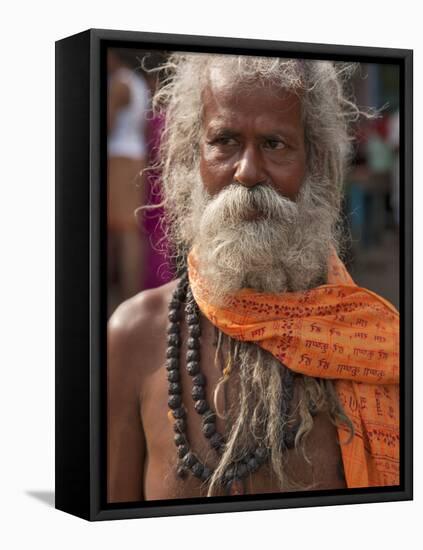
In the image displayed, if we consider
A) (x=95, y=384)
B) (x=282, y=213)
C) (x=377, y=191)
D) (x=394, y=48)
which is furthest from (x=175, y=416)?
(x=394, y=48)

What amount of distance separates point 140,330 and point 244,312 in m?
0.46

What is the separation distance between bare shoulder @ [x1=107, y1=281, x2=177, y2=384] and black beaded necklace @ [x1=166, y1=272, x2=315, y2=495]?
0.14 ft

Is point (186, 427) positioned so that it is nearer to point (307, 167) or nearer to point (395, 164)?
point (307, 167)

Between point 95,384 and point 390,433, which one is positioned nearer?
point 95,384

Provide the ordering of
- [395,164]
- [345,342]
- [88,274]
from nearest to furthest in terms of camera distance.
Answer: [88,274] → [345,342] → [395,164]

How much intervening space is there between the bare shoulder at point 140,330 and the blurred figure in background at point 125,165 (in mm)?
69

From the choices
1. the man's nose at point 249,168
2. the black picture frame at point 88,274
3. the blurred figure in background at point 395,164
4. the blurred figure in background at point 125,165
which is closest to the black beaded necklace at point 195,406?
the black picture frame at point 88,274

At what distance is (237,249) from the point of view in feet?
20.7

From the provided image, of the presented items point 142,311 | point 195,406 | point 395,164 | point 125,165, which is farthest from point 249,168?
point 195,406

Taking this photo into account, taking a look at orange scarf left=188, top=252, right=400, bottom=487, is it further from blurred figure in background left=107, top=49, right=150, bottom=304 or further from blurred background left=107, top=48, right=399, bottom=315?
blurred figure in background left=107, top=49, right=150, bottom=304

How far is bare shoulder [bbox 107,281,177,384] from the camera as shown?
6129 millimetres

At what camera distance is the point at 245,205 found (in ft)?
20.5

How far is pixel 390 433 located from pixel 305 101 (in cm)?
153

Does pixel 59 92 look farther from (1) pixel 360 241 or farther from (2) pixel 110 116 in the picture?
(1) pixel 360 241
